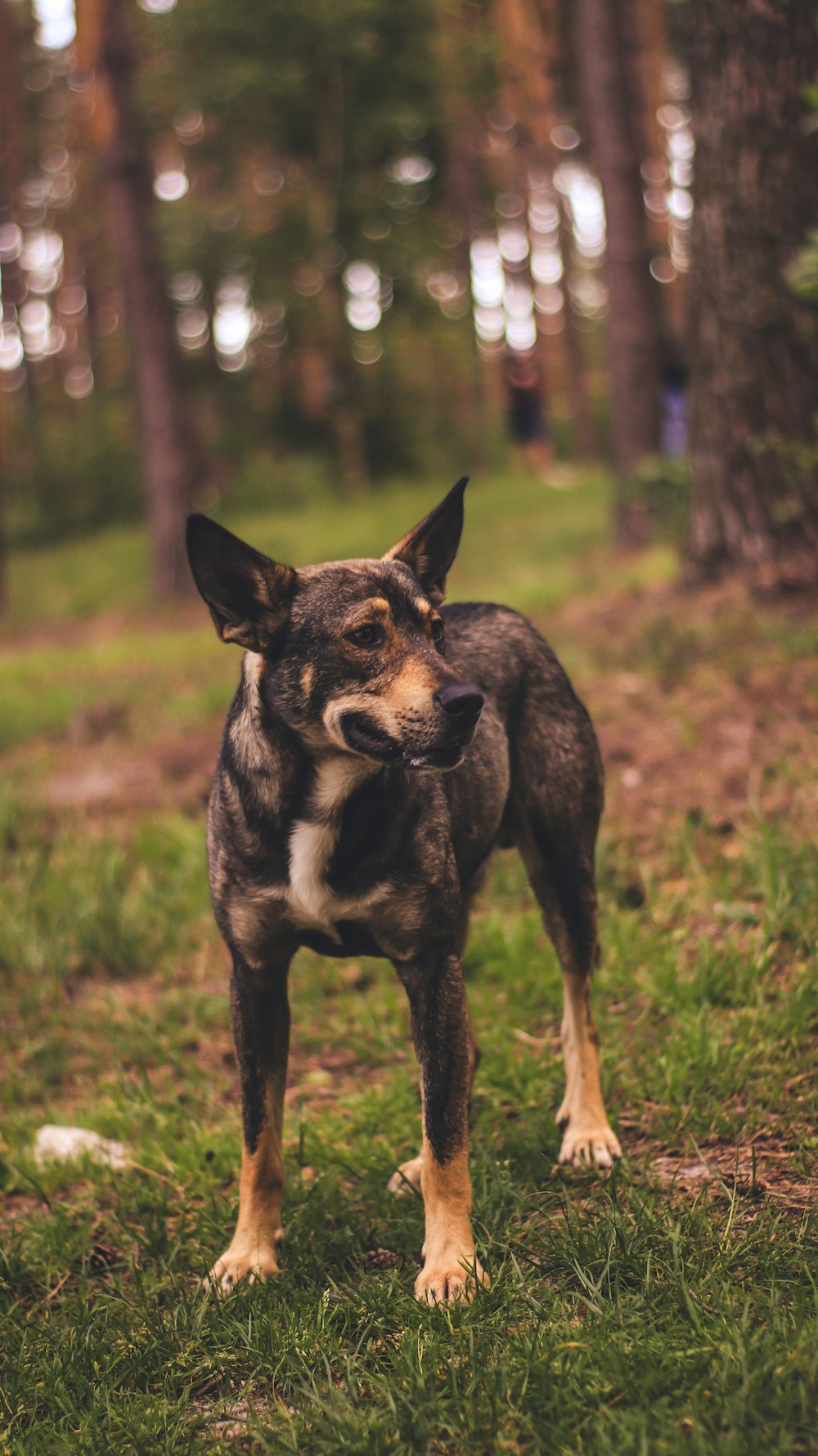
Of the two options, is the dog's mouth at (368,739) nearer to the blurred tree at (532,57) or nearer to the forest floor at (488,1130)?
the forest floor at (488,1130)

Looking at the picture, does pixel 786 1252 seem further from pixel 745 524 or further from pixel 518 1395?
pixel 745 524

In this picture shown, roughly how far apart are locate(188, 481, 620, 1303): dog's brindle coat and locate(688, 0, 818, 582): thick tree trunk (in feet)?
13.4

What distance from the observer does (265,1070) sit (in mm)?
3246

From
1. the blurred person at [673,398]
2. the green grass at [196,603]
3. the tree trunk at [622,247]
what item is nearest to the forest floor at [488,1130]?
the green grass at [196,603]

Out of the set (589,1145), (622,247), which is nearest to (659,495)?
(622,247)

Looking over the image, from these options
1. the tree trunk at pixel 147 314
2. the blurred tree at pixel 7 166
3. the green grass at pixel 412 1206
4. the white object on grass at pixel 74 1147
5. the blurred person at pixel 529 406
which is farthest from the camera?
the blurred person at pixel 529 406

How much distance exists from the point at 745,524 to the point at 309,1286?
17.6ft

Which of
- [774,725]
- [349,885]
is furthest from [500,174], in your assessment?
[349,885]

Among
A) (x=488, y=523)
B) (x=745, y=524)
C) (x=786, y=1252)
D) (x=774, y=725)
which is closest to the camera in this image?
Answer: (x=786, y=1252)

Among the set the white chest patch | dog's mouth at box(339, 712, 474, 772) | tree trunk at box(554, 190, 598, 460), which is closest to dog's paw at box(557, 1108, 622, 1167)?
the white chest patch

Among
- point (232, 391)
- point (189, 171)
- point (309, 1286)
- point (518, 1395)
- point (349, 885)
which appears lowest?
point (309, 1286)

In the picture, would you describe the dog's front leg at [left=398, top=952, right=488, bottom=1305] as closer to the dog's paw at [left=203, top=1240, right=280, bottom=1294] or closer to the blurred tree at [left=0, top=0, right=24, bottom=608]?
the dog's paw at [left=203, top=1240, right=280, bottom=1294]

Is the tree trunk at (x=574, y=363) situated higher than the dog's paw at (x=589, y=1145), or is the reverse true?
the tree trunk at (x=574, y=363)

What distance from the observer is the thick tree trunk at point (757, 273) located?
6.50 m
